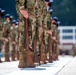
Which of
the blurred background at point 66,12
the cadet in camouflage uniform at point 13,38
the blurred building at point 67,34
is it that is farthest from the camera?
the blurred background at point 66,12

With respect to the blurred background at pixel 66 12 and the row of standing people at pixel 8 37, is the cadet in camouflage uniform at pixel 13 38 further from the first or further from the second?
the blurred background at pixel 66 12

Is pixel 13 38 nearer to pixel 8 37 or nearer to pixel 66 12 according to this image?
pixel 8 37

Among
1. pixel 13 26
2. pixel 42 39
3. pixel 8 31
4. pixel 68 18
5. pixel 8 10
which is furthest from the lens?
pixel 68 18

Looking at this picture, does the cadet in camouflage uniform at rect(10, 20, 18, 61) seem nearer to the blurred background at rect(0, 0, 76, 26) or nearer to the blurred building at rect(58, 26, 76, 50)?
the blurred building at rect(58, 26, 76, 50)

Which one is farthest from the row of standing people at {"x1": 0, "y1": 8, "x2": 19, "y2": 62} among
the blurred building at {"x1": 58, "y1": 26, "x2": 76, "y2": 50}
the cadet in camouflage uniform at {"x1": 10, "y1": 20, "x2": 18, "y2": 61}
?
the blurred building at {"x1": 58, "y1": 26, "x2": 76, "y2": 50}

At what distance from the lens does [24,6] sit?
14.6 metres

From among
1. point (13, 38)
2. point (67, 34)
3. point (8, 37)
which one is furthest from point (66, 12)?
point (8, 37)

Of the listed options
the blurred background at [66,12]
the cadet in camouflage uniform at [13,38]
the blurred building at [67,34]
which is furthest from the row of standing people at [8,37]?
the blurred background at [66,12]

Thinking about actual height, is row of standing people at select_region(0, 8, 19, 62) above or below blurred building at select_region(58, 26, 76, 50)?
above

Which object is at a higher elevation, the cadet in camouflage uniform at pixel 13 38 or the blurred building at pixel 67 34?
the cadet in camouflage uniform at pixel 13 38

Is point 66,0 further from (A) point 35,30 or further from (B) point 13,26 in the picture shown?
(A) point 35,30

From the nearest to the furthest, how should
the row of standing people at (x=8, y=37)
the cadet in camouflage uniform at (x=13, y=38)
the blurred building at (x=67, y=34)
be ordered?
the row of standing people at (x=8, y=37), the cadet in camouflage uniform at (x=13, y=38), the blurred building at (x=67, y=34)

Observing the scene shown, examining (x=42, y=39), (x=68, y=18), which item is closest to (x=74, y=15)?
(x=68, y=18)

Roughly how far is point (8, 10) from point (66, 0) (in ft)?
74.6
